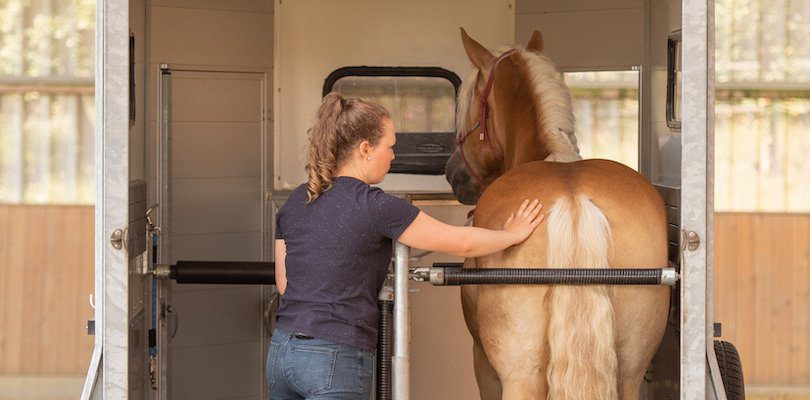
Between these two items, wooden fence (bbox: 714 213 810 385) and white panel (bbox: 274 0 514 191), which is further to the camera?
wooden fence (bbox: 714 213 810 385)

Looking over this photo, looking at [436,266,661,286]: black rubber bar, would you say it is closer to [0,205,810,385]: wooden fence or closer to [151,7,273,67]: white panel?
[151,7,273,67]: white panel

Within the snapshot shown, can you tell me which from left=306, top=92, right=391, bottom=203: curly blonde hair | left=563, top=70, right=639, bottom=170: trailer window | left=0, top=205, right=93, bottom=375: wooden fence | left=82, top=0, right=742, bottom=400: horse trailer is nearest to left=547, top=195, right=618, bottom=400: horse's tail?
left=306, top=92, right=391, bottom=203: curly blonde hair

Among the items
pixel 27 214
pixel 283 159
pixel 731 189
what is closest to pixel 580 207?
pixel 283 159

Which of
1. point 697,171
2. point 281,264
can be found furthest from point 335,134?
point 697,171

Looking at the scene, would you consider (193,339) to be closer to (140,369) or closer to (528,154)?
(140,369)

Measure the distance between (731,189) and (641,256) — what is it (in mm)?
4432

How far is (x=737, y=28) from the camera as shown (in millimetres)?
6664

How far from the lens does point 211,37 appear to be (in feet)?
14.1

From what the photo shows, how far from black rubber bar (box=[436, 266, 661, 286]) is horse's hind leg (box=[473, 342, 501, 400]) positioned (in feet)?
2.01

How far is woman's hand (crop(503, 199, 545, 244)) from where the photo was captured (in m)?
2.55

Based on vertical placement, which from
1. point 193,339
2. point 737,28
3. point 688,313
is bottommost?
point 193,339

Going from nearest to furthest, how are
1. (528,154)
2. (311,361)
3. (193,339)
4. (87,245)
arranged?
(311,361), (528,154), (193,339), (87,245)

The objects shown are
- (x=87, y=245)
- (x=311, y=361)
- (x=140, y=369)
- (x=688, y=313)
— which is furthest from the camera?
(x=87, y=245)

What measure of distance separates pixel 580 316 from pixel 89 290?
4.82m
